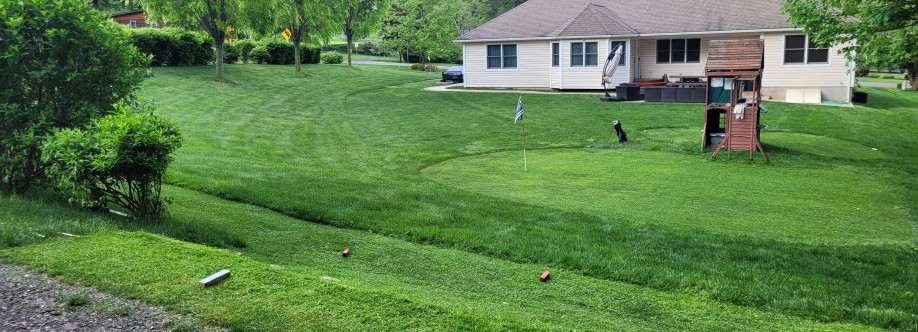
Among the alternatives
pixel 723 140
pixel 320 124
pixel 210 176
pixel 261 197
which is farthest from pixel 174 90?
pixel 723 140

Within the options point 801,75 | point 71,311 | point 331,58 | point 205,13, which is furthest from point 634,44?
point 71,311

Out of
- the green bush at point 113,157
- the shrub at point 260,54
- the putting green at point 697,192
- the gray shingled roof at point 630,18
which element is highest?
the gray shingled roof at point 630,18

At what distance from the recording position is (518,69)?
3494 cm

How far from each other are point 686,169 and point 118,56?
35.5 ft

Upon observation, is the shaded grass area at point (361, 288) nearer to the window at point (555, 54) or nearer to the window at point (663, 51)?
the window at point (555, 54)

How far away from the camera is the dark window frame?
34.9m

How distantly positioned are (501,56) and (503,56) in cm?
12

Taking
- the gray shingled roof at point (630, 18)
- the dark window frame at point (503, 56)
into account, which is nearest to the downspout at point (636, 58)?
the gray shingled roof at point (630, 18)

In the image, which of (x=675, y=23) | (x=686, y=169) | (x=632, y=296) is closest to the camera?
(x=632, y=296)

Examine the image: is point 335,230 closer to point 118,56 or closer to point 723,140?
point 118,56

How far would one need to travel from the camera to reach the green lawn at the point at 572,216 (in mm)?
6246

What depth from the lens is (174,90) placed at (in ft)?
83.5

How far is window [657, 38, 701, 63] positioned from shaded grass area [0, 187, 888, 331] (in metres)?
27.1

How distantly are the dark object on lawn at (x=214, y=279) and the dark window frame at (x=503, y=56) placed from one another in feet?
99.9
